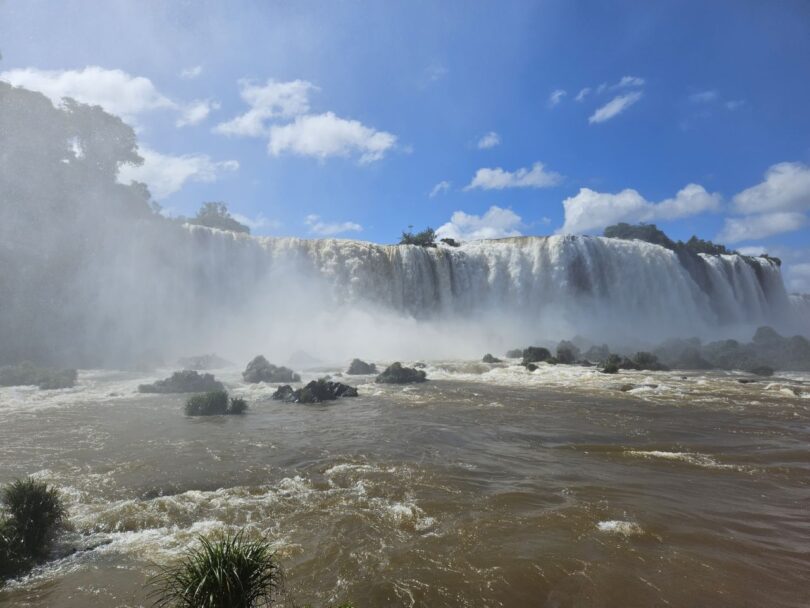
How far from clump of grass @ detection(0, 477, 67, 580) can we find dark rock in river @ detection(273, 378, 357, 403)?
38.5 feet

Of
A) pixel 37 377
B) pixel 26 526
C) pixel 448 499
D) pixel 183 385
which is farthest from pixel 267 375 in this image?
pixel 26 526

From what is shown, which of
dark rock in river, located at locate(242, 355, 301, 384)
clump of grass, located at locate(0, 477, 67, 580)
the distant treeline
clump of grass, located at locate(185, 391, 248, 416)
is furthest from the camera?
the distant treeline

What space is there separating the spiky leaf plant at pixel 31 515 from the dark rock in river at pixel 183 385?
46.3ft

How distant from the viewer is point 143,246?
34.7m

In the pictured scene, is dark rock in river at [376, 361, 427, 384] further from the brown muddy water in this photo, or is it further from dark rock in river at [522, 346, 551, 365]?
dark rock in river at [522, 346, 551, 365]

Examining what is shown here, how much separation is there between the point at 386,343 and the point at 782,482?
29.8 m

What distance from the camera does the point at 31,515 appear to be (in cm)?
546

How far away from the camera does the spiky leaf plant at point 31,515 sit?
5.30 metres

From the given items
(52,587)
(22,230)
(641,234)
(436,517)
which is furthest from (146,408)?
(641,234)

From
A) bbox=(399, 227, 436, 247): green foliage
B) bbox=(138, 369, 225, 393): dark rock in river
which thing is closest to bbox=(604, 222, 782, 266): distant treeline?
bbox=(399, 227, 436, 247): green foliage

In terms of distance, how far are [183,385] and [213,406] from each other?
232 inches

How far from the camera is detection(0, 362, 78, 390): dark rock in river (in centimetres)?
2039

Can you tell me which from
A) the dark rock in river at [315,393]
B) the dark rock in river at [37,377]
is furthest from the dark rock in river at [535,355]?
the dark rock in river at [37,377]

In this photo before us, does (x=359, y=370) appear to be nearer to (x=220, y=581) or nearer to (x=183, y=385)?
(x=183, y=385)
